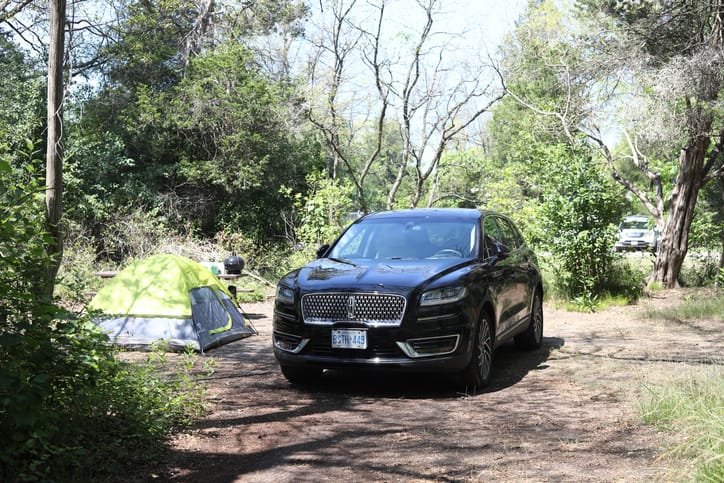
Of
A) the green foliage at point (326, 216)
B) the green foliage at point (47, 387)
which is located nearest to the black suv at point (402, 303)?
the green foliage at point (47, 387)

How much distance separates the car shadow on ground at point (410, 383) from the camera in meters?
7.16

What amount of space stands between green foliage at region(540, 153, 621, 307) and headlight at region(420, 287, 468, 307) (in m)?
7.48

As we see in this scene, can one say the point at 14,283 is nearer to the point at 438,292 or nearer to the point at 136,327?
the point at 438,292

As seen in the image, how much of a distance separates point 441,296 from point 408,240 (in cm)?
136

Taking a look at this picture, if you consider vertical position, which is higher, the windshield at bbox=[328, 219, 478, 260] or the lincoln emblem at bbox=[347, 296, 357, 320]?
the windshield at bbox=[328, 219, 478, 260]

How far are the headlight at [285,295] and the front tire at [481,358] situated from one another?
6.06 feet

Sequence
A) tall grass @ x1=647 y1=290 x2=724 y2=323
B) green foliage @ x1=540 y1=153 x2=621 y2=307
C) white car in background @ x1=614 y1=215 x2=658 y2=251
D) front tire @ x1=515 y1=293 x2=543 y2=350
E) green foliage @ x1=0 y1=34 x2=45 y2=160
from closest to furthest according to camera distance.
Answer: front tire @ x1=515 y1=293 x2=543 y2=350
tall grass @ x1=647 y1=290 x2=724 y2=323
green foliage @ x1=540 y1=153 x2=621 y2=307
green foliage @ x1=0 y1=34 x2=45 y2=160
white car in background @ x1=614 y1=215 x2=658 y2=251

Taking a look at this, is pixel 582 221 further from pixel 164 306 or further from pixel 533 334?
pixel 164 306

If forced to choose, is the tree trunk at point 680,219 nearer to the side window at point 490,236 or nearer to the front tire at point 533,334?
the front tire at point 533,334

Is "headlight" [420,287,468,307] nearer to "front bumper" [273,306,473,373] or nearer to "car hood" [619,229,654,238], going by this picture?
"front bumper" [273,306,473,373]

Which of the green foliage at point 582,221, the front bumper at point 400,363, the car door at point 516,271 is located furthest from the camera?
the green foliage at point 582,221

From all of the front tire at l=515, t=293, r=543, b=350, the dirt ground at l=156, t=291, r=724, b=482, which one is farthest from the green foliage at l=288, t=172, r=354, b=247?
the dirt ground at l=156, t=291, r=724, b=482

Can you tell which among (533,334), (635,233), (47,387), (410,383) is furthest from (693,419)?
(635,233)

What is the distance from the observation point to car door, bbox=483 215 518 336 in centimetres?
781
